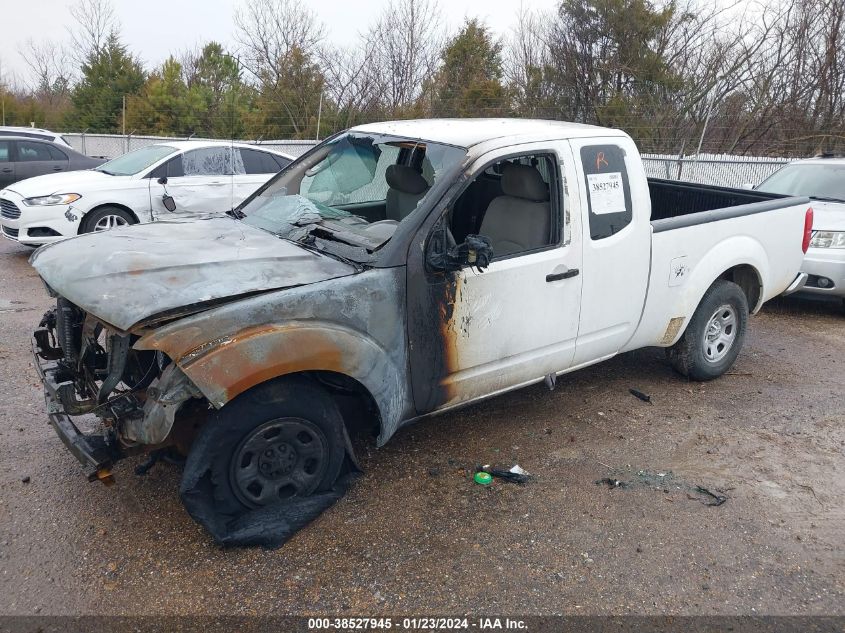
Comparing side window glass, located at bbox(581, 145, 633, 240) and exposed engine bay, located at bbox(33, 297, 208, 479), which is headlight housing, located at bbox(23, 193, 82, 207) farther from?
side window glass, located at bbox(581, 145, 633, 240)

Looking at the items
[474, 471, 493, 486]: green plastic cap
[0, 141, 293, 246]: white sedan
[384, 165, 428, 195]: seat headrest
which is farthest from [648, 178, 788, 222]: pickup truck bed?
[0, 141, 293, 246]: white sedan

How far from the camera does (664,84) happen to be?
67.2 feet

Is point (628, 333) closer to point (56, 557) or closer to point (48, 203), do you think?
point (56, 557)

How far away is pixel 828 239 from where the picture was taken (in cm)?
714

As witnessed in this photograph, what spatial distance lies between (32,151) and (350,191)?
9.94m

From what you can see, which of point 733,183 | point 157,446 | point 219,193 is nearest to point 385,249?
point 157,446

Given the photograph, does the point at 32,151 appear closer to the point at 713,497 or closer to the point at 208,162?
the point at 208,162

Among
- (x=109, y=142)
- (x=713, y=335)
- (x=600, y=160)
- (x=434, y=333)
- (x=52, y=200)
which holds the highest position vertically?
(x=109, y=142)

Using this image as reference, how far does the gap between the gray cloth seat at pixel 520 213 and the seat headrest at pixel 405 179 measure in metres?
0.56

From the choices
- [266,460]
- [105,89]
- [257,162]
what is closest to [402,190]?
[266,460]

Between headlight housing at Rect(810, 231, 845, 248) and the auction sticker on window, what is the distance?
3.88 metres

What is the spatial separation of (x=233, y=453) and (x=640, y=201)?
9.43 feet

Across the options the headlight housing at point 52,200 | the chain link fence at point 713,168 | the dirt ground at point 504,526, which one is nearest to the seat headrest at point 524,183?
the dirt ground at point 504,526

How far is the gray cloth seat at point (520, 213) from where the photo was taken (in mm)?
4164
